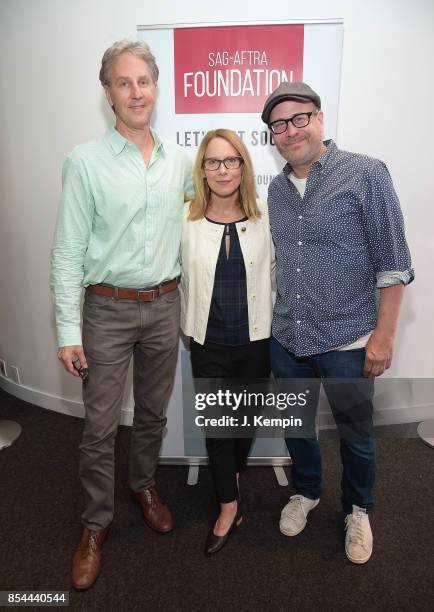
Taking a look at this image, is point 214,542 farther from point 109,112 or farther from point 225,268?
point 109,112

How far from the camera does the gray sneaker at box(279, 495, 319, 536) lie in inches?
80.8

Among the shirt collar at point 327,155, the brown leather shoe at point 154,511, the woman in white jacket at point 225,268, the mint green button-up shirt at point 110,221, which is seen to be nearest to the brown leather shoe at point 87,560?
the brown leather shoe at point 154,511

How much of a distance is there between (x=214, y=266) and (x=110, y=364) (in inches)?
22.6

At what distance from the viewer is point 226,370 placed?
184 centimetres

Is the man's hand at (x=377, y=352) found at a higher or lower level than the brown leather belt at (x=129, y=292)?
lower

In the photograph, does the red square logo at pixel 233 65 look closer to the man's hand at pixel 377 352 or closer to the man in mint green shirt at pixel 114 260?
the man in mint green shirt at pixel 114 260

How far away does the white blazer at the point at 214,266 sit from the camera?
1.76 meters

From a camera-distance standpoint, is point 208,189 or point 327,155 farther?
point 208,189

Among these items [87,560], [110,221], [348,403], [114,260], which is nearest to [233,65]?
[110,221]

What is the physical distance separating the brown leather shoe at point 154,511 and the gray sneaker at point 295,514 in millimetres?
529

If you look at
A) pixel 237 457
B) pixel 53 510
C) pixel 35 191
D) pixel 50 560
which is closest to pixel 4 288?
pixel 35 191

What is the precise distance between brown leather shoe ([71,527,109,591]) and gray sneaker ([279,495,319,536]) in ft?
2.69

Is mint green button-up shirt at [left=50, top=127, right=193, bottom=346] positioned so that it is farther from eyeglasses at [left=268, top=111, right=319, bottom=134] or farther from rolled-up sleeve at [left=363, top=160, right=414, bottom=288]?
rolled-up sleeve at [left=363, top=160, right=414, bottom=288]

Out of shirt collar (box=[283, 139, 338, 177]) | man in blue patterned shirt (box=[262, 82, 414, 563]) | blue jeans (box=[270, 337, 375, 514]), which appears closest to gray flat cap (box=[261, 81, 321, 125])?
man in blue patterned shirt (box=[262, 82, 414, 563])
